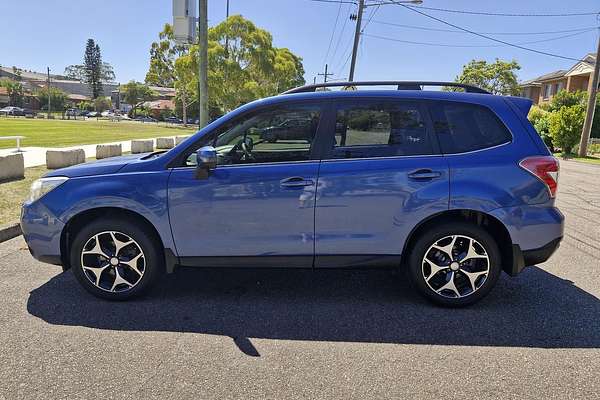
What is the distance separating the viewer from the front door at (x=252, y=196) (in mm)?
3506

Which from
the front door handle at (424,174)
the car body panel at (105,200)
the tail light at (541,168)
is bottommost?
the car body panel at (105,200)

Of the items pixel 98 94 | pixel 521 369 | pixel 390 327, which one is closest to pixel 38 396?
pixel 390 327

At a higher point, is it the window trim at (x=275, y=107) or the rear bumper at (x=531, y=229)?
the window trim at (x=275, y=107)

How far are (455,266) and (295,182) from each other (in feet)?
4.97

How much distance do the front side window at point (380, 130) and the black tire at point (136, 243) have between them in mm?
1727

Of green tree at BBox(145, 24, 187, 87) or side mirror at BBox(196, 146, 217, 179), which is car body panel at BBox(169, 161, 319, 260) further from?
green tree at BBox(145, 24, 187, 87)

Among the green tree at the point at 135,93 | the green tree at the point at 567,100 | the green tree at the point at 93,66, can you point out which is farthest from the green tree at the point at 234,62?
the green tree at the point at 93,66

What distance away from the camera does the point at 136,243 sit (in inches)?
142

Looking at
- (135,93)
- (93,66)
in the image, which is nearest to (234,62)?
(135,93)

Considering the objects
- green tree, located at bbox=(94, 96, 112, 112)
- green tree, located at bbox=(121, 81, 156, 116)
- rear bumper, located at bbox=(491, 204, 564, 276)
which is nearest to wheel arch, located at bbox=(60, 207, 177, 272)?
rear bumper, located at bbox=(491, 204, 564, 276)

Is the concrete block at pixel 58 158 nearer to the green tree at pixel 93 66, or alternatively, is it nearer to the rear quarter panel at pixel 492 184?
the rear quarter panel at pixel 492 184

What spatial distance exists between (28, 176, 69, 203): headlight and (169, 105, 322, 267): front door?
1017 millimetres

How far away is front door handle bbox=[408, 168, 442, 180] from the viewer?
11.4 ft

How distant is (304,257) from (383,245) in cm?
67
